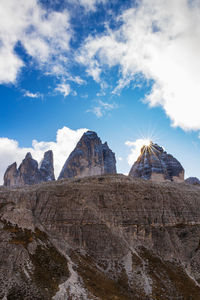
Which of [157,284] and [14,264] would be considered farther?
[157,284]

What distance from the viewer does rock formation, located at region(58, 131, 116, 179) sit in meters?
170

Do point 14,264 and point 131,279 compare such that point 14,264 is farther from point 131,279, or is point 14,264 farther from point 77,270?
point 131,279

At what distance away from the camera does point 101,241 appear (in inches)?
2322

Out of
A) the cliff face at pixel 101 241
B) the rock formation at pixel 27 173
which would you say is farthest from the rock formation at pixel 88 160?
the cliff face at pixel 101 241

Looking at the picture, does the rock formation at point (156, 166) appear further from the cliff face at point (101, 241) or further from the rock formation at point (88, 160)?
the cliff face at point (101, 241)

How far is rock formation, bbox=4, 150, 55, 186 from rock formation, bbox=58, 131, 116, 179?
22911 millimetres

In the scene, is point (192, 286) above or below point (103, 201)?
below

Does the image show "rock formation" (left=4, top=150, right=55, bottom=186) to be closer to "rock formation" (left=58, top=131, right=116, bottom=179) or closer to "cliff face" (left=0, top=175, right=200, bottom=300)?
"rock formation" (left=58, top=131, right=116, bottom=179)

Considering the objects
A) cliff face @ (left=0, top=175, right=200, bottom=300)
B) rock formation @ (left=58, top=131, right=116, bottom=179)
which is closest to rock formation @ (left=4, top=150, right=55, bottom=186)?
rock formation @ (left=58, top=131, right=116, bottom=179)

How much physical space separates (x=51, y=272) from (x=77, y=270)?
599 centimetres

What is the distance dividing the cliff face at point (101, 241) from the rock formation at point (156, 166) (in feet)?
214

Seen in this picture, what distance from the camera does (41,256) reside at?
47.8m

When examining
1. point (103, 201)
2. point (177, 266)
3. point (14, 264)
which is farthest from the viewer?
point (103, 201)

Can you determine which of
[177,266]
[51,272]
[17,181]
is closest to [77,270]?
[51,272]
